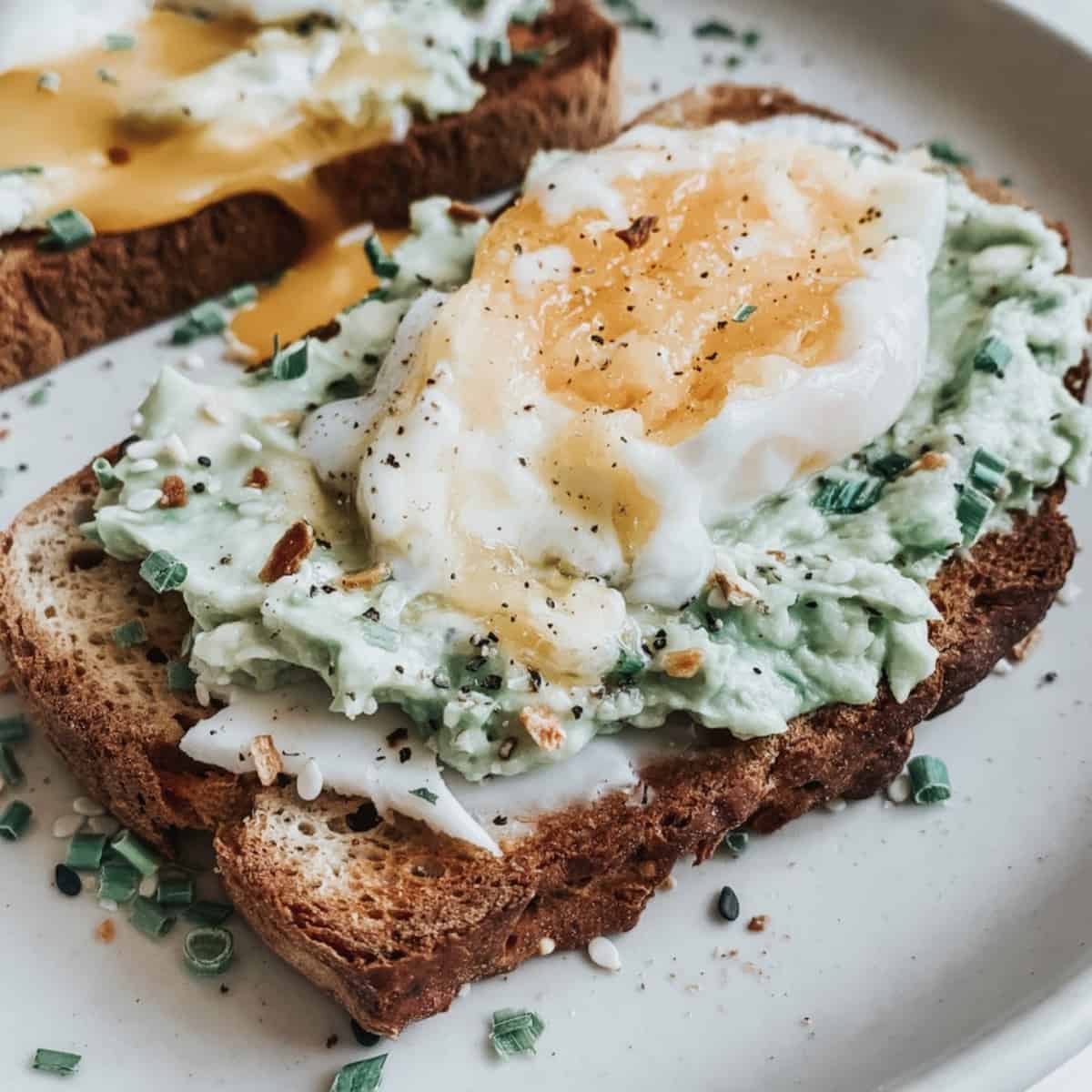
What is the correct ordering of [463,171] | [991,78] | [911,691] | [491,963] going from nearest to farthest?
[491,963] < [911,691] < [463,171] < [991,78]

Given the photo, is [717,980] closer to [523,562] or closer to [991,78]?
[523,562]

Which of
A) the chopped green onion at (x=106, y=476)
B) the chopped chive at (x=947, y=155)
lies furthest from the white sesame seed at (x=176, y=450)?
the chopped chive at (x=947, y=155)

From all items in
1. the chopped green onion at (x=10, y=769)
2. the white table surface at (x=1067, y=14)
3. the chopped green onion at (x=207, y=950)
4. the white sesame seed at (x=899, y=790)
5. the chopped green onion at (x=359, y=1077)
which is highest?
the white table surface at (x=1067, y=14)

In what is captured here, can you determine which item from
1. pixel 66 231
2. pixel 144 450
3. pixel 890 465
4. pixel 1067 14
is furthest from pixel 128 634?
pixel 1067 14

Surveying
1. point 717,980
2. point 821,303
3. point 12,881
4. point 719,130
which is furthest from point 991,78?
point 12,881

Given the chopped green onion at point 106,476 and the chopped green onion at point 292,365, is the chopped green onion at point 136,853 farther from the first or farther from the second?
the chopped green onion at point 292,365

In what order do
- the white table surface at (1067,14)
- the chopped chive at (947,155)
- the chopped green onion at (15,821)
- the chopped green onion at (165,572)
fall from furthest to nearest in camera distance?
the white table surface at (1067,14)
the chopped chive at (947,155)
the chopped green onion at (15,821)
the chopped green onion at (165,572)
